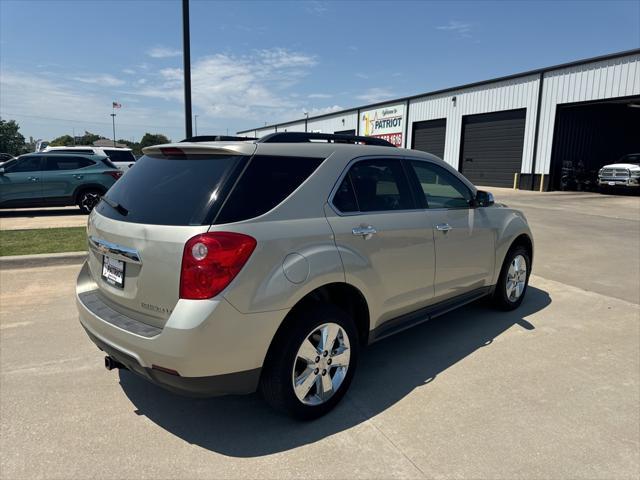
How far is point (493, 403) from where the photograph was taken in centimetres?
324

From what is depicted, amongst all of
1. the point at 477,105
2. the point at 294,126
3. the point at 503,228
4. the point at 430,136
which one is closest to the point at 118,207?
the point at 503,228

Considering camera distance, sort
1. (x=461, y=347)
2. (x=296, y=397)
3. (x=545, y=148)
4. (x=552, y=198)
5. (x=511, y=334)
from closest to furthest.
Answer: (x=296, y=397) < (x=461, y=347) < (x=511, y=334) < (x=552, y=198) < (x=545, y=148)

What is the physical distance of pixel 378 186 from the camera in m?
3.53

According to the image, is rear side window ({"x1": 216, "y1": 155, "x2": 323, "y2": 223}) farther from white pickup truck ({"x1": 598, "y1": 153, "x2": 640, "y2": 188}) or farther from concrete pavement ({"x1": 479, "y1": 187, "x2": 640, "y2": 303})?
white pickup truck ({"x1": 598, "y1": 153, "x2": 640, "y2": 188})

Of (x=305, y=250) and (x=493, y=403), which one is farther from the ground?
(x=305, y=250)

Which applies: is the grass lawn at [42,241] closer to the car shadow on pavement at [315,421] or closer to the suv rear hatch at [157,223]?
the car shadow on pavement at [315,421]

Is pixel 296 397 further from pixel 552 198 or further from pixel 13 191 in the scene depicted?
pixel 552 198

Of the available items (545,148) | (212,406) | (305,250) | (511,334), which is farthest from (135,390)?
(545,148)

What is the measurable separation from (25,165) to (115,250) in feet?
38.1

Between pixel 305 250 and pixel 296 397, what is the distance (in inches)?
35.6

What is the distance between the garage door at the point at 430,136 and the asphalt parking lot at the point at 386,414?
Answer: 27549 mm

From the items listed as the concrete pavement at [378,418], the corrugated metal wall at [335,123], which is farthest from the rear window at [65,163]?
the corrugated metal wall at [335,123]

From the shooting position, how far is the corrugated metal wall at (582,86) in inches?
787

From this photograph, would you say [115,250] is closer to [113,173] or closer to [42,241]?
[42,241]
